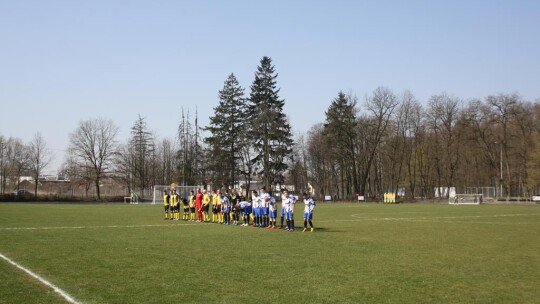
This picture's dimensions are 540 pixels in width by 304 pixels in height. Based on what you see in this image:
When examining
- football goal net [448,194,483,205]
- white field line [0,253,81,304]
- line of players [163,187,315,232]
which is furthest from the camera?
football goal net [448,194,483,205]

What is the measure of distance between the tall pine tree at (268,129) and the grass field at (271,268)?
62.3 meters

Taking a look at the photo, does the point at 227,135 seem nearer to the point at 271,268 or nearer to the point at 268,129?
the point at 268,129

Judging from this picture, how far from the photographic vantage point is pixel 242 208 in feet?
98.3

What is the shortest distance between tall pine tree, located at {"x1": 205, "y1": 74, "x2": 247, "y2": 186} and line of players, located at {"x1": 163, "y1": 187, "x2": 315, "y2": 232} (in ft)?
169

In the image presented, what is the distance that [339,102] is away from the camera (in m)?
90.4

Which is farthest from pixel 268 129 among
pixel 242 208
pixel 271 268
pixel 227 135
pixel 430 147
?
pixel 271 268

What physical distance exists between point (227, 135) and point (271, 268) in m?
76.8

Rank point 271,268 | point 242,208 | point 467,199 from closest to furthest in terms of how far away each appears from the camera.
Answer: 1. point 271,268
2. point 242,208
3. point 467,199

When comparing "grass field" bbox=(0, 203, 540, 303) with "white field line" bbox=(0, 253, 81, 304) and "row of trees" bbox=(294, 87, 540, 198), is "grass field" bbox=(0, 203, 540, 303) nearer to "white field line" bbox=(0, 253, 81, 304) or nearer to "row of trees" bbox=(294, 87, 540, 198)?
"white field line" bbox=(0, 253, 81, 304)

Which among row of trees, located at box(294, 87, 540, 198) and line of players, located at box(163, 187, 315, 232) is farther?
row of trees, located at box(294, 87, 540, 198)

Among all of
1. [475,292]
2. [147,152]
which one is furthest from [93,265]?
[147,152]

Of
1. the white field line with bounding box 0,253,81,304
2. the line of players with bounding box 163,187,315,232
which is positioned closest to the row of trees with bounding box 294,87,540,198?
the line of players with bounding box 163,187,315,232

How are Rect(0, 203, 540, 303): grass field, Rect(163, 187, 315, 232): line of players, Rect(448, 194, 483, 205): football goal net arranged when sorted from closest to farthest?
Rect(0, 203, 540, 303): grass field
Rect(163, 187, 315, 232): line of players
Rect(448, 194, 483, 205): football goal net

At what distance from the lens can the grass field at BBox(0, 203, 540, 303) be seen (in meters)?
9.67
